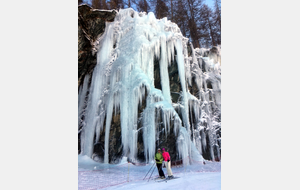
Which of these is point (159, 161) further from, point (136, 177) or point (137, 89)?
point (137, 89)

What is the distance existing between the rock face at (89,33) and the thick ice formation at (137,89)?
190 millimetres

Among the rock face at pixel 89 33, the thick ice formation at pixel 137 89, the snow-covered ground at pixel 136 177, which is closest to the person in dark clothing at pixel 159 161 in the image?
the snow-covered ground at pixel 136 177

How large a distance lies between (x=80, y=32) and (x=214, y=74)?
14.8 ft

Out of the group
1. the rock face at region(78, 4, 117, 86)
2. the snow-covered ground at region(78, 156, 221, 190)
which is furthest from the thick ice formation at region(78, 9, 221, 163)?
the snow-covered ground at region(78, 156, 221, 190)

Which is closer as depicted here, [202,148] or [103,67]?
[103,67]

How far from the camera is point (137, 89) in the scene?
211 inches

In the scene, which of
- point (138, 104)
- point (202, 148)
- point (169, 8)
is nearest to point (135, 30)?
point (169, 8)

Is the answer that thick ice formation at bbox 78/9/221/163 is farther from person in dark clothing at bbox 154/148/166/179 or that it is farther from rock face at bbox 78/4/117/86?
person in dark clothing at bbox 154/148/166/179

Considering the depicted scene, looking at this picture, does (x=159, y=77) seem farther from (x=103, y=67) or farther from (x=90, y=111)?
(x=90, y=111)

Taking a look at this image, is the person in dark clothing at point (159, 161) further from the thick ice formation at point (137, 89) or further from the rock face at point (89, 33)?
the rock face at point (89, 33)

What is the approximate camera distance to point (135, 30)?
5.76m

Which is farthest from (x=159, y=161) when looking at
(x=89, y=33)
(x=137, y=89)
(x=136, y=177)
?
(x=89, y=33)

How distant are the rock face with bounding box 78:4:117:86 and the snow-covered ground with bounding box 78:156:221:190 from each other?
274cm

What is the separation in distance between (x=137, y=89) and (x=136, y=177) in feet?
7.13
